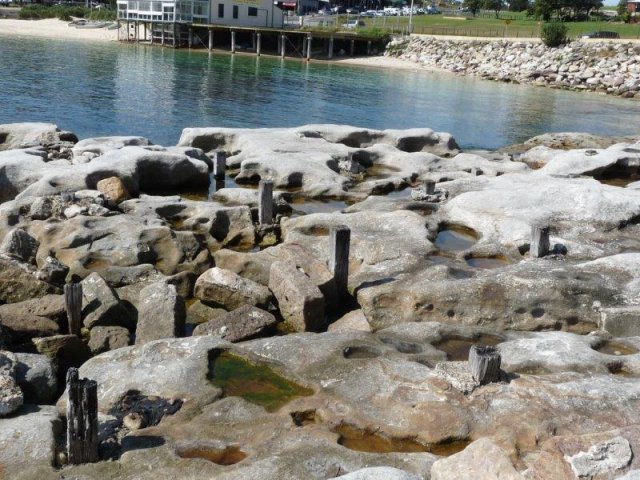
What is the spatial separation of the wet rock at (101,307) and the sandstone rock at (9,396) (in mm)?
4062

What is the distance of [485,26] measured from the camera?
300 ft

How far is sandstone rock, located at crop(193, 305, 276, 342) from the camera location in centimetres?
1325

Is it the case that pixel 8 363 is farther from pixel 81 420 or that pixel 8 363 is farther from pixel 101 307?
pixel 101 307

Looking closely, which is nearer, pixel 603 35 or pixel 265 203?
pixel 265 203

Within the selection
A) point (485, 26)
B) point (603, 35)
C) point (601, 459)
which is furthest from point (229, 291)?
point (485, 26)

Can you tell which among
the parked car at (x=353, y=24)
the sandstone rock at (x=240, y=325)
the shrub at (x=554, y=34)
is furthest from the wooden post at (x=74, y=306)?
the parked car at (x=353, y=24)

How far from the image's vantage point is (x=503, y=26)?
8962 centimetres

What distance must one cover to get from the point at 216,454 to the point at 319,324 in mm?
5209

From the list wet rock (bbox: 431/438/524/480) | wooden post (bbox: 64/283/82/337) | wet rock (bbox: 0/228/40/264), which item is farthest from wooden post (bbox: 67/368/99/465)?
wet rock (bbox: 0/228/40/264)

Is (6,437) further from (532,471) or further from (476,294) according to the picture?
(476,294)

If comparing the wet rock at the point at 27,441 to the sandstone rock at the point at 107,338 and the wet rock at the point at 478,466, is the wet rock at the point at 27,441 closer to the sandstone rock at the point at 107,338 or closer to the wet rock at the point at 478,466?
the sandstone rock at the point at 107,338

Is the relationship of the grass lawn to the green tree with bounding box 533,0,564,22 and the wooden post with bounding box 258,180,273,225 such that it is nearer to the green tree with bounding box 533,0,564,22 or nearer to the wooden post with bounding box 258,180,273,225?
the green tree with bounding box 533,0,564,22

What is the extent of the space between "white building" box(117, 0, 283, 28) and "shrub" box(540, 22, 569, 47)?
109 feet

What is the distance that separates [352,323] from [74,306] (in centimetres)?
530
